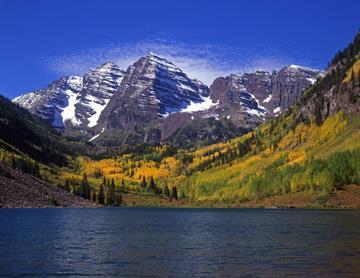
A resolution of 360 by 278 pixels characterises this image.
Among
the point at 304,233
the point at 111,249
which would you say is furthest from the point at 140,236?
the point at 304,233

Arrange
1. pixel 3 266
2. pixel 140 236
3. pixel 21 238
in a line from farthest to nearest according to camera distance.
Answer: pixel 140 236 < pixel 21 238 < pixel 3 266

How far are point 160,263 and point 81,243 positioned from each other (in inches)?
1058

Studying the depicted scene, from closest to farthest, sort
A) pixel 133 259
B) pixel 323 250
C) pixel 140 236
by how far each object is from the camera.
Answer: pixel 133 259
pixel 323 250
pixel 140 236

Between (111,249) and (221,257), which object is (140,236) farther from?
(221,257)

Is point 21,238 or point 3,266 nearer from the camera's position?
point 3,266

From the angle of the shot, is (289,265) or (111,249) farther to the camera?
(111,249)

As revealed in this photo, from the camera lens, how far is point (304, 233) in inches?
4198

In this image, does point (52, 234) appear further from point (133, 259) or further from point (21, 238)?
point (133, 259)

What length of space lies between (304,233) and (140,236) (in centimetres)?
3091

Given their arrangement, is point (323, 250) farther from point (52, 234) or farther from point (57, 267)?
point (52, 234)

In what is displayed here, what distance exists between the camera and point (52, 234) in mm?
106812

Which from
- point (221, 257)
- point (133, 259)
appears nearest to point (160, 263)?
point (133, 259)

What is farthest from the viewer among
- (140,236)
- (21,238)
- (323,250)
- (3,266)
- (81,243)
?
(140,236)

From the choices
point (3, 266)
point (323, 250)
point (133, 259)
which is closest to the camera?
point (3, 266)
